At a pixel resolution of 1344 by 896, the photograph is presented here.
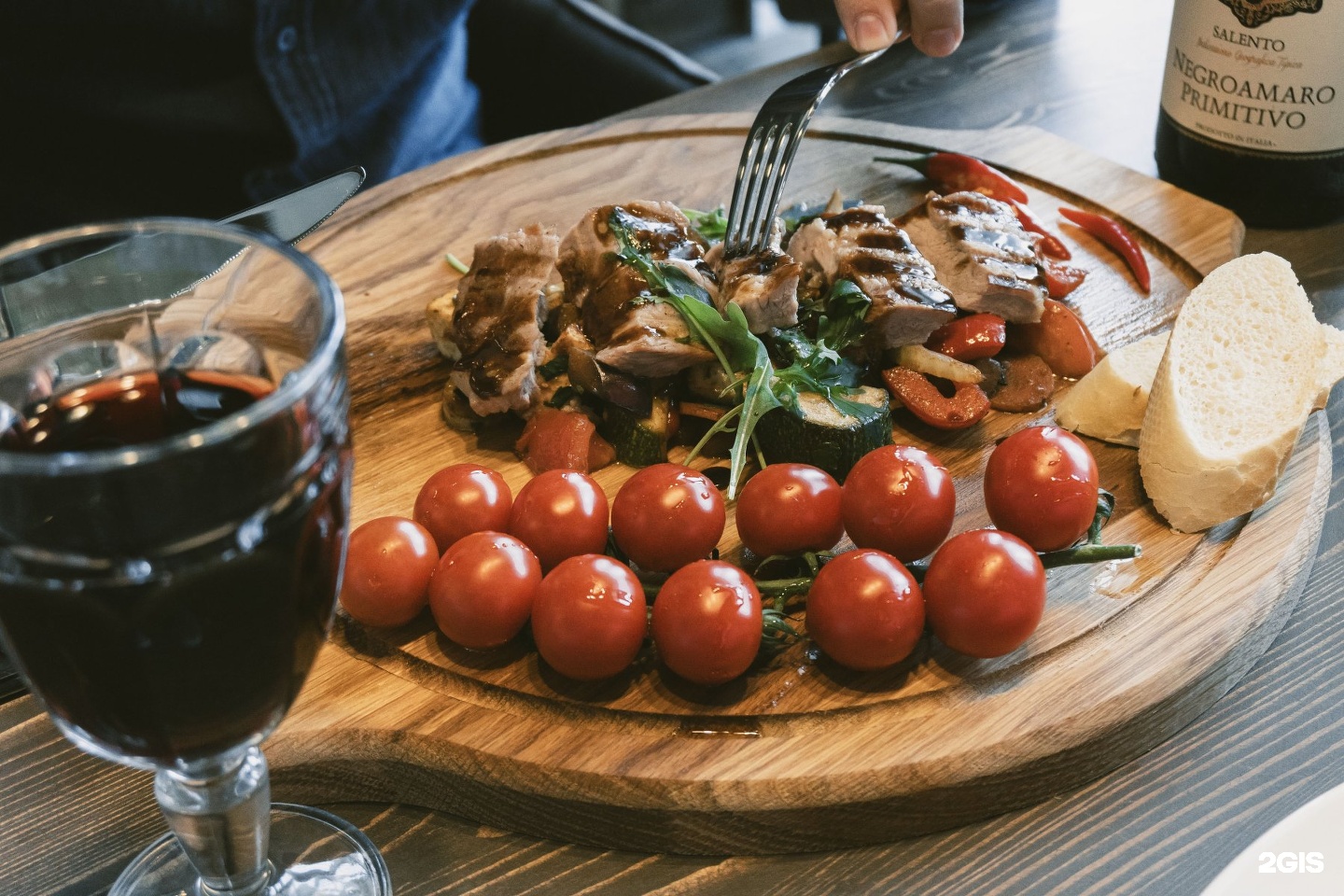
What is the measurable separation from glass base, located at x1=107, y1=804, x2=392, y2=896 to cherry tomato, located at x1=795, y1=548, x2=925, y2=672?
465mm

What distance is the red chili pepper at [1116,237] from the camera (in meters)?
2.38

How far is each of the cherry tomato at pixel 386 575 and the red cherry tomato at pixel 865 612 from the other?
338 mm

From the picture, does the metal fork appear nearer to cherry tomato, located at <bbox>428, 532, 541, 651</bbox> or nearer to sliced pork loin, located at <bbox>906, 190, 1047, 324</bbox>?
sliced pork loin, located at <bbox>906, 190, 1047, 324</bbox>

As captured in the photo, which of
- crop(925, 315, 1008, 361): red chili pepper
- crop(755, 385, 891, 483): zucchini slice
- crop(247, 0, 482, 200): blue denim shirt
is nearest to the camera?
crop(755, 385, 891, 483): zucchini slice

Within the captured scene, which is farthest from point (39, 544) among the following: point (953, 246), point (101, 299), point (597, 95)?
point (597, 95)

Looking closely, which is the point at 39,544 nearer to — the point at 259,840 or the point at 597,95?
the point at 259,840

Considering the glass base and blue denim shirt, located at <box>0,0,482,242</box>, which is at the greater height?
blue denim shirt, located at <box>0,0,482,242</box>

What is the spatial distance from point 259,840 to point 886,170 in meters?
2.10

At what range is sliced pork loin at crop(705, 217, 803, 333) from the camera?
2.00m

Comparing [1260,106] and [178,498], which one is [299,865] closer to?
[178,498]

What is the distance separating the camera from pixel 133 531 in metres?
0.86

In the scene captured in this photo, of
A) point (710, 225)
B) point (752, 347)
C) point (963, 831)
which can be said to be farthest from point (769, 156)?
point (963, 831)

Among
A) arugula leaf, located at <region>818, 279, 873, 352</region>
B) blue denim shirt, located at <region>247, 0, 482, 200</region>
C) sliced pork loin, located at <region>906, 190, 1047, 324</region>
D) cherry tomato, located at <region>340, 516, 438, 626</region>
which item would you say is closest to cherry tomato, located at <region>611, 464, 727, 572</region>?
cherry tomato, located at <region>340, 516, 438, 626</region>

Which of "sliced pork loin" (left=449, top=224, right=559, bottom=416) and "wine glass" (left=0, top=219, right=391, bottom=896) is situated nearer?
"wine glass" (left=0, top=219, right=391, bottom=896)
